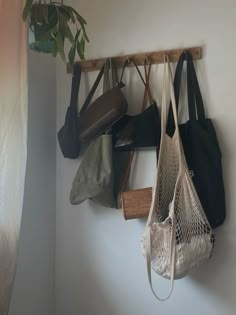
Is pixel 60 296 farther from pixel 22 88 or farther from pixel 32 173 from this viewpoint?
pixel 22 88

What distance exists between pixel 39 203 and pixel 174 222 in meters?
0.76

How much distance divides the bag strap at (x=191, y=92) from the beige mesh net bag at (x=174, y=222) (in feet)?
0.21

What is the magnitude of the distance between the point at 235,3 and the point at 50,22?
0.77 m

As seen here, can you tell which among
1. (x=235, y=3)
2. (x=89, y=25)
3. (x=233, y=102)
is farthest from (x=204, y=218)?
(x=89, y=25)

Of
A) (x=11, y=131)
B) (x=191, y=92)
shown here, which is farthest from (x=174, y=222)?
(x=11, y=131)

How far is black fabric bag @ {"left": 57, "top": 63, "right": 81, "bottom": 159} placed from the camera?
6.37 feet

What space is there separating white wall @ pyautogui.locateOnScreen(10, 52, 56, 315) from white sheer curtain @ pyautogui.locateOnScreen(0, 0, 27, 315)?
1.10 feet

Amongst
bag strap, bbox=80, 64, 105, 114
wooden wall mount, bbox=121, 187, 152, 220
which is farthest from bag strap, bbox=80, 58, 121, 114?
wooden wall mount, bbox=121, 187, 152, 220

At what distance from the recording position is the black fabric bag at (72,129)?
1.94 metres

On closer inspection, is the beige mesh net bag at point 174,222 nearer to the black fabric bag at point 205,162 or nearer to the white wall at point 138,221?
the black fabric bag at point 205,162

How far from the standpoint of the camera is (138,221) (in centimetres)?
193

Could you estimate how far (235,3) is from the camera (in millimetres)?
1743

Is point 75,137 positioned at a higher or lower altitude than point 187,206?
higher

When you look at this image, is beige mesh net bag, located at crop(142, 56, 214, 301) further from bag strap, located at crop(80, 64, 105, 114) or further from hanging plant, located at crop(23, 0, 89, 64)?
hanging plant, located at crop(23, 0, 89, 64)
